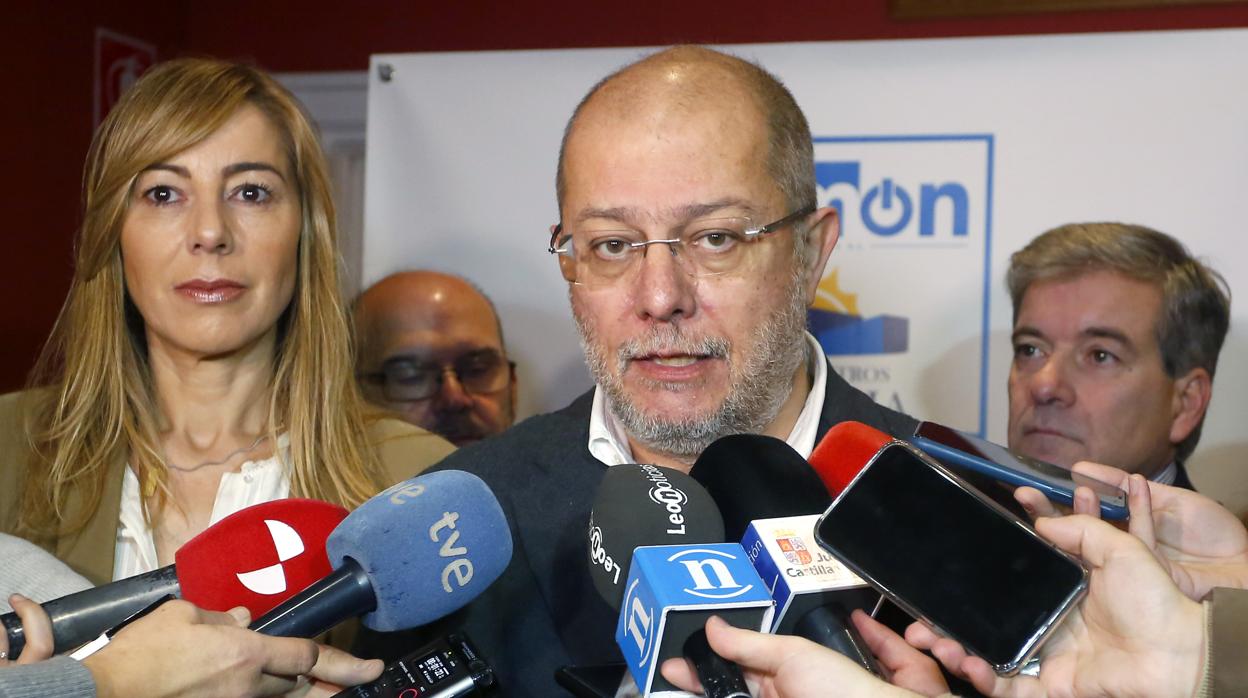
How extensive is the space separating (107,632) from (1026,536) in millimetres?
973

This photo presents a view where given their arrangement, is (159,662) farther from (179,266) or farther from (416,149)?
(416,149)

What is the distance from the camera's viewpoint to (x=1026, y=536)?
46.8 inches

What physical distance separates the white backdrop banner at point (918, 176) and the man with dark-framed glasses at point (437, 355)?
0.16 ft

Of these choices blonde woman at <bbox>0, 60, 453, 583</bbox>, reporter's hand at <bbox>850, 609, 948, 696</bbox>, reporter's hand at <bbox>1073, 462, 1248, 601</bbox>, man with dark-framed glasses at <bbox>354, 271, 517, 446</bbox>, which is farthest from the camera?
man with dark-framed glasses at <bbox>354, 271, 517, 446</bbox>

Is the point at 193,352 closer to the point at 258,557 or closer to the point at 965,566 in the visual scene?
the point at 258,557

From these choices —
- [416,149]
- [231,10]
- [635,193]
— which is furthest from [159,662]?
[231,10]

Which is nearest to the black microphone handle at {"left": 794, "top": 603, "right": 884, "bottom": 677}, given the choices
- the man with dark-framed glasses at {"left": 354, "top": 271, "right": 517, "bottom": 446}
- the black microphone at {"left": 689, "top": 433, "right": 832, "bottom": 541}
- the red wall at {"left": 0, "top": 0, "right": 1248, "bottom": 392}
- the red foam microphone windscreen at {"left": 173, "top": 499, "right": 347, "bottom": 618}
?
the black microphone at {"left": 689, "top": 433, "right": 832, "bottom": 541}

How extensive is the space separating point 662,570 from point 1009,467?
0.40 m

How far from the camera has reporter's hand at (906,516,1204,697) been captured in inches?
50.0

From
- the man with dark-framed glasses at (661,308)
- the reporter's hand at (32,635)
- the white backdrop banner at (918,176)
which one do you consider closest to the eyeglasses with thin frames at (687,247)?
the man with dark-framed glasses at (661,308)

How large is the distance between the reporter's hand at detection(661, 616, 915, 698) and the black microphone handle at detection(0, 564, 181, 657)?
2.20ft

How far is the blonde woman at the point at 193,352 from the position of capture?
224cm

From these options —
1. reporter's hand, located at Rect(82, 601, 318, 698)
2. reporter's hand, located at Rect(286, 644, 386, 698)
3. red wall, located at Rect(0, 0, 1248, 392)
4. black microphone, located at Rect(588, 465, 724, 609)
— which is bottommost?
reporter's hand, located at Rect(286, 644, 386, 698)

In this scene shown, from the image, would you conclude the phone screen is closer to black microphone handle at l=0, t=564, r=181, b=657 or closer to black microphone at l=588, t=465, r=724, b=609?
black microphone at l=588, t=465, r=724, b=609
